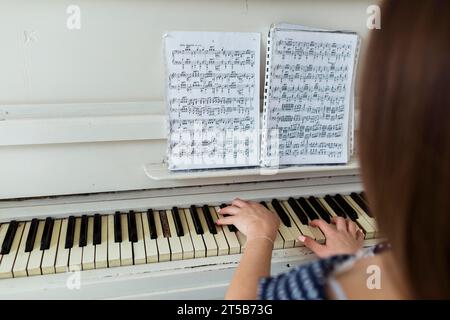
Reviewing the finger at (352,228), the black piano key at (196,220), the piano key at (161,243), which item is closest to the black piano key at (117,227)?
the piano key at (161,243)

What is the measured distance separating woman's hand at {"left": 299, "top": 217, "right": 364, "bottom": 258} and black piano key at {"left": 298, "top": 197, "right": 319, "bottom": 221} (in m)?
0.05

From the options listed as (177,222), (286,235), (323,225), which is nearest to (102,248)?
(177,222)

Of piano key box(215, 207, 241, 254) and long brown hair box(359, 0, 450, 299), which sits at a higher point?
long brown hair box(359, 0, 450, 299)

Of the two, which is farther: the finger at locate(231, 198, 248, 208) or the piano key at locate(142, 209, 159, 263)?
the finger at locate(231, 198, 248, 208)

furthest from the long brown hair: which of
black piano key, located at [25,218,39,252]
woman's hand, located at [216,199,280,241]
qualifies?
black piano key, located at [25,218,39,252]

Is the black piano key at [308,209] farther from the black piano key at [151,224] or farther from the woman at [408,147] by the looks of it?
the woman at [408,147]

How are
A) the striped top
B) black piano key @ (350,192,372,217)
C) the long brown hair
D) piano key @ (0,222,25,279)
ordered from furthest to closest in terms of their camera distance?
black piano key @ (350,192,372,217)
piano key @ (0,222,25,279)
the striped top
the long brown hair

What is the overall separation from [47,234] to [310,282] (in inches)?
30.9

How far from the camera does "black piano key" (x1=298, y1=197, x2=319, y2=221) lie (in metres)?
1.32

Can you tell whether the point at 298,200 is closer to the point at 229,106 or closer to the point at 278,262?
the point at 278,262

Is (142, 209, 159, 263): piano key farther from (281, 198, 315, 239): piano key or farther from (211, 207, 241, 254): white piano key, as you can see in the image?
(281, 198, 315, 239): piano key

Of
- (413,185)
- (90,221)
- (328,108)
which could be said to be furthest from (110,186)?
(413,185)

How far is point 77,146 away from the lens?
4.03 feet

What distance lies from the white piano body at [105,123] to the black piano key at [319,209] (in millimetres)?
124
